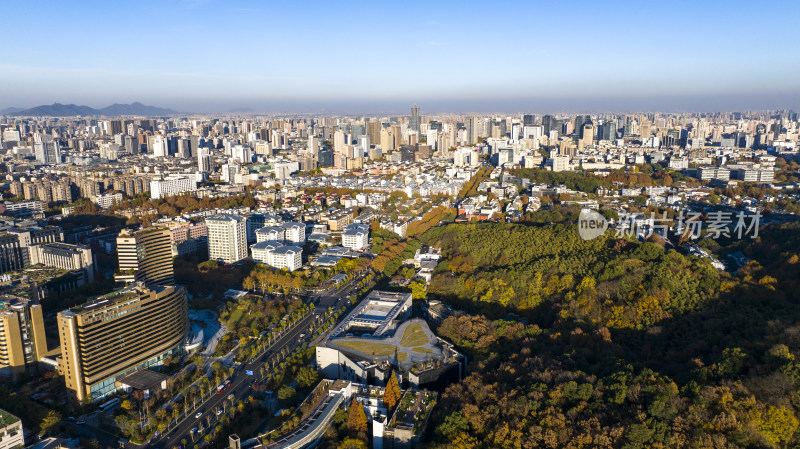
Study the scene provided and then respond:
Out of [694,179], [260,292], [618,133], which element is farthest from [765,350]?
[618,133]

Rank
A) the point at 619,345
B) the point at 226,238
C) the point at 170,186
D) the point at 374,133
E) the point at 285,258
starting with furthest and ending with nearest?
the point at 374,133 < the point at 170,186 < the point at 226,238 < the point at 285,258 < the point at 619,345


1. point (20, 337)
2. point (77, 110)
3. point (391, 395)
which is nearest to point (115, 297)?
point (20, 337)

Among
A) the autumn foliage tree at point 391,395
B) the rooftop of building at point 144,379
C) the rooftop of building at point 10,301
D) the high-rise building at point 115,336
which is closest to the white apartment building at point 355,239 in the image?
the high-rise building at point 115,336

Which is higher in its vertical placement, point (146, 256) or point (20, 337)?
point (146, 256)

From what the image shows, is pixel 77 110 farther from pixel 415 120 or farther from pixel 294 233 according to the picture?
pixel 294 233

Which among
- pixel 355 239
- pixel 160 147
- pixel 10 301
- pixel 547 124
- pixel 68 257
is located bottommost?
pixel 355 239

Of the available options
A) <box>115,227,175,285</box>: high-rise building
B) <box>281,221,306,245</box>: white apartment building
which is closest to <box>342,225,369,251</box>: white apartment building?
<box>281,221,306,245</box>: white apartment building
